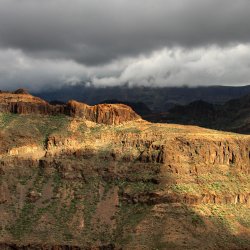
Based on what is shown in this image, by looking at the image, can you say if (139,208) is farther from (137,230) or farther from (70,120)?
(70,120)

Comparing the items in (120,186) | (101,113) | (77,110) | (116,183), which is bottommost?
(120,186)

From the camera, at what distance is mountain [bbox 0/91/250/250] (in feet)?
396

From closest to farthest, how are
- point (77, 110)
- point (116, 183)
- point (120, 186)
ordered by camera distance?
point (120, 186) → point (116, 183) → point (77, 110)

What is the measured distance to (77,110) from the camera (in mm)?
152375

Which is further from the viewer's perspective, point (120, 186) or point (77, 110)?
point (77, 110)

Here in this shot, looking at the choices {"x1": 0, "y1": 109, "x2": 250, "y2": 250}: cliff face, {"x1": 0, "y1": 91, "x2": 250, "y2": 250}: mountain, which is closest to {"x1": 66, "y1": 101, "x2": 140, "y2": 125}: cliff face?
{"x1": 0, "y1": 91, "x2": 250, "y2": 250}: mountain

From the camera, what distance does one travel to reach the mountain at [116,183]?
120750 millimetres

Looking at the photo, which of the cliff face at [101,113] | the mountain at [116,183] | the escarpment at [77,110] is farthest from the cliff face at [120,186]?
the escarpment at [77,110]

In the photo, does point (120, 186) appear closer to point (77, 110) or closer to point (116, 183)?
point (116, 183)

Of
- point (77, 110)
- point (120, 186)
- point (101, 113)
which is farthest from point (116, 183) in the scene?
point (77, 110)

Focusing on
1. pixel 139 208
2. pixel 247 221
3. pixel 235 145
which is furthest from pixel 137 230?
pixel 235 145

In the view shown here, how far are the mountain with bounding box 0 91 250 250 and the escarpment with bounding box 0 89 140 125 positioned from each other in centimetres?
27

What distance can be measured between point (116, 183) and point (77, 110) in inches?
1103

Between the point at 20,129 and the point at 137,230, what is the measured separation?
1679 inches
